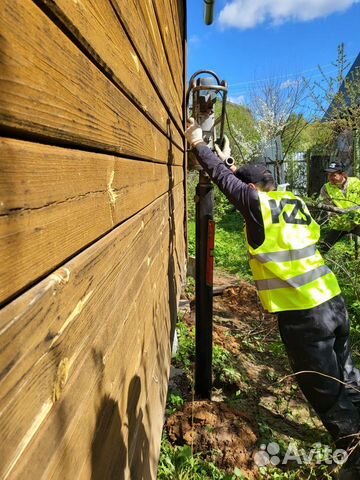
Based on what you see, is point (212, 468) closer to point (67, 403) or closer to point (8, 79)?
point (67, 403)

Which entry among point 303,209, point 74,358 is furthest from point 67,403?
point 303,209

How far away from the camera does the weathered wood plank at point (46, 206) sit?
1.86 feet

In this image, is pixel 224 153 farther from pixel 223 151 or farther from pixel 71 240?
pixel 71 240

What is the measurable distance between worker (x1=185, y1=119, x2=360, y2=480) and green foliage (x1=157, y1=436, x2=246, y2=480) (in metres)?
0.88

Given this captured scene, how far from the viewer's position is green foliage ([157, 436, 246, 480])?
284 cm

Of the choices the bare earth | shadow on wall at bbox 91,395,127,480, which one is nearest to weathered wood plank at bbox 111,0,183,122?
shadow on wall at bbox 91,395,127,480

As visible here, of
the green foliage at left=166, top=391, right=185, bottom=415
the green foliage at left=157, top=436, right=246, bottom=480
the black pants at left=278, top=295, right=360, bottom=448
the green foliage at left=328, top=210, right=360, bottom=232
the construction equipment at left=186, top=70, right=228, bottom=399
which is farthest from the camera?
→ the green foliage at left=328, top=210, right=360, bottom=232

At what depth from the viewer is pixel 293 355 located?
10.6ft

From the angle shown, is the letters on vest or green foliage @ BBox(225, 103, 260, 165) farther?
green foliage @ BBox(225, 103, 260, 165)

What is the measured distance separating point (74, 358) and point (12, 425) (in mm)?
281

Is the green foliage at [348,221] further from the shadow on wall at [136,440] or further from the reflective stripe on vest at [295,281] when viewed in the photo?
the shadow on wall at [136,440]

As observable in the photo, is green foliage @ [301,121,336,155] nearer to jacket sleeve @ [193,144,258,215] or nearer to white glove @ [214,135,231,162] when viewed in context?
white glove @ [214,135,231,162]

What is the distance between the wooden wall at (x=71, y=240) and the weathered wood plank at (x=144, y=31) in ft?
0.05

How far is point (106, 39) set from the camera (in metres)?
1.10
